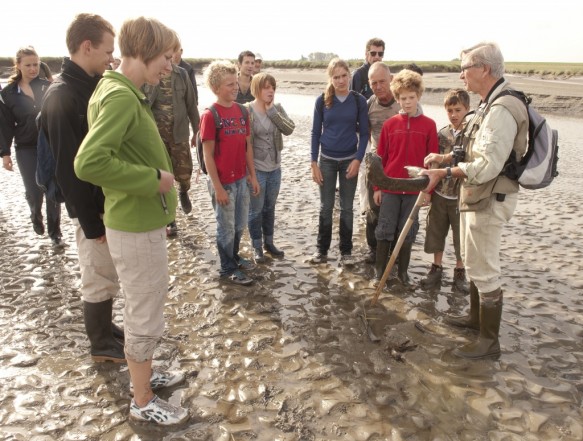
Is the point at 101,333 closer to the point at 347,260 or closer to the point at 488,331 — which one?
the point at 347,260

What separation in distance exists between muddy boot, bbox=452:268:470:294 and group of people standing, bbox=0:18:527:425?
0.86ft

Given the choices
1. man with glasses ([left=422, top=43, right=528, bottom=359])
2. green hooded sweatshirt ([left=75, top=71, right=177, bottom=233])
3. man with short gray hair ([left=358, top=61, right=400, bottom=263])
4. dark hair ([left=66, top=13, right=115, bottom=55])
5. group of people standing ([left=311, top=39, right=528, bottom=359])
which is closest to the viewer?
green hooded sweatshirt ([left=75, top=71, right=177, bottom=233])

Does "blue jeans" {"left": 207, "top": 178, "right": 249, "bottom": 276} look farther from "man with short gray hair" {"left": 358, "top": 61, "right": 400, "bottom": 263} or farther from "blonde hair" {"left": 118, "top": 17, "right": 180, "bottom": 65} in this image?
"blonde hair" {"left": 118, "top": 17, "right": 180, "bottom": 65}

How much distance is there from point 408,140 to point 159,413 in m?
3.69

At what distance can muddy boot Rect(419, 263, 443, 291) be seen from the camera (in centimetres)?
541

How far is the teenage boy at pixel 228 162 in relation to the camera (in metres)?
4.88

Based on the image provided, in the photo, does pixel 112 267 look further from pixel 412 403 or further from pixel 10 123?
pixel 10 123

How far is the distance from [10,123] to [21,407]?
442 centimetres

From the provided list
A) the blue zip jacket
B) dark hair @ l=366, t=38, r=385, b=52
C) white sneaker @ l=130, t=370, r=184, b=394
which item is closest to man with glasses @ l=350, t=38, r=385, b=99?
dark hair @ l=366, t=38, r=385, b=52

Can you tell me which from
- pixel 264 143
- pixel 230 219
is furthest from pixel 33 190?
pixel 264 143

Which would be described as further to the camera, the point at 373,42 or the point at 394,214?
the point at 373,42

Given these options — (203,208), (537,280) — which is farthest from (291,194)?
(537,280)

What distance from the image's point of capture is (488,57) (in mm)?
3625

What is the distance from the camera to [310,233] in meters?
7.18
